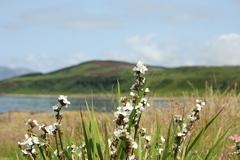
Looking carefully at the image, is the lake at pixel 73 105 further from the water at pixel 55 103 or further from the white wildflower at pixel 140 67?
the white wildflower at pixel 140 67

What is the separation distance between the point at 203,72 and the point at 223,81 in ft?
120

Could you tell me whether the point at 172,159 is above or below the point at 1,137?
above

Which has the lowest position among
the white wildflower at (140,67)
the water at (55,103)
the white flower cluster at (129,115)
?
the water at (55,103)

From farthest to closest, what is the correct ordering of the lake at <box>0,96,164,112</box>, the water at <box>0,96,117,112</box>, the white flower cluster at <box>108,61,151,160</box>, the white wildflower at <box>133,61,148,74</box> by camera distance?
the water at <box>0,96,117,112</box> → the lake at <box>0,96,164,112</box> → the white wildflower at <box>133,61,148,74</box> → the white flower cluster at <box>108,61,151,160</box>

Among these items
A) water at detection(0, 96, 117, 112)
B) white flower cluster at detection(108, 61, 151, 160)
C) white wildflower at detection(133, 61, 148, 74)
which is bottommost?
water at detection(0, 96, 117, 112)

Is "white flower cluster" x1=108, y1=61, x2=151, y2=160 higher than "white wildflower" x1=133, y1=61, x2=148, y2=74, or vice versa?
"white wildflower" x1=133, y1=61, x2=148, y2=74

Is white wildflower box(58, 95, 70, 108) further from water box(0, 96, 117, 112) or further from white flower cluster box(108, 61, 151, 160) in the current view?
white flower cluster box(108, 61, 151, 160)

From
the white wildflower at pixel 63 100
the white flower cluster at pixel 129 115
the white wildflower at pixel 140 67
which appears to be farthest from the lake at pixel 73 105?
the white wildflower at pixel 140 67

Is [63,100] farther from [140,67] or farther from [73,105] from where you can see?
[73,105]

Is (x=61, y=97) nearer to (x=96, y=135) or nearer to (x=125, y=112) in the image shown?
(x=96, y=135)

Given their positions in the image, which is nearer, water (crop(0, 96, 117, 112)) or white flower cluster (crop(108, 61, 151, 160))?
white flower cluster (crop(108, 61, 151, 160))

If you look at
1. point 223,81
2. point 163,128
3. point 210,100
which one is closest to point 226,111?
point 210,100

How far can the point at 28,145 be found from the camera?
3.88 meters

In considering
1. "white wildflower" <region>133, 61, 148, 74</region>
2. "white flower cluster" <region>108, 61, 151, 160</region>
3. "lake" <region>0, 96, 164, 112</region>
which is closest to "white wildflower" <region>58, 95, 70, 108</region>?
"lake" <region>0, 96, 164, 112</region>
